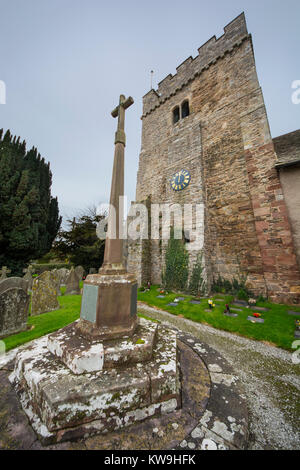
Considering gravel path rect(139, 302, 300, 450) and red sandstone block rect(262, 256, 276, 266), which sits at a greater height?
red sandstone block rect(262, 256, 276, 266)

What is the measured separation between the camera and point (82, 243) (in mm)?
13898

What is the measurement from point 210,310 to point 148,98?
15556 mm

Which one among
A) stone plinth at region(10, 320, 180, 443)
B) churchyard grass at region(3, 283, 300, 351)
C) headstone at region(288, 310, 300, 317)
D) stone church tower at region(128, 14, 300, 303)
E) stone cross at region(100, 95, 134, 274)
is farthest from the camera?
stone church tower at region(128, 14, 300, 303)

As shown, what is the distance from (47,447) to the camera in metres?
1.24

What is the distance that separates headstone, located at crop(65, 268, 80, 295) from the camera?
7.67m

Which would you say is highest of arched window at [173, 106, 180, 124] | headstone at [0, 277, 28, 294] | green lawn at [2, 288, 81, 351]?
arched window at [173, 106, 180, 124]

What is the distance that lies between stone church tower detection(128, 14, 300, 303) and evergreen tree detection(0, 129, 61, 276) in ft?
24.9

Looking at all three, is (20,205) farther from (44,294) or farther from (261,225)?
(261,225)

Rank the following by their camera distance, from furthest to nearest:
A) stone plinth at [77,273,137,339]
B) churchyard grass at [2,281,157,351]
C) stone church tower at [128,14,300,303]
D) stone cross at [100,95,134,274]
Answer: stone church tower at [128,14,300,303]
churchyard grass at [2,281,157,351]
stone cross at [100,95,134,274]
stone plinth at [77,273,137,339]

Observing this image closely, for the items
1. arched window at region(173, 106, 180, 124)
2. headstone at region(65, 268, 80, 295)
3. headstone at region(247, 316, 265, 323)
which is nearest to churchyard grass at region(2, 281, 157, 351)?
headstone at region(65, 268, 80, 295)

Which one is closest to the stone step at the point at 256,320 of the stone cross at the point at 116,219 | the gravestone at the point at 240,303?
the gravestone at the point at 240,303

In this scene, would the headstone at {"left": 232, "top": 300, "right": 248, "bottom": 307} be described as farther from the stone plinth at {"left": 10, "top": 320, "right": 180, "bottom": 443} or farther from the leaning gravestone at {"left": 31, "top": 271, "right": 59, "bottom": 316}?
the leaning gravestone at {"left": 31, "top": 271, "right": 59, "bottom": 316}
